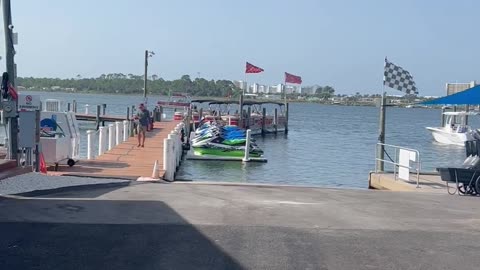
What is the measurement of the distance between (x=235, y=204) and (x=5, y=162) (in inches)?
218

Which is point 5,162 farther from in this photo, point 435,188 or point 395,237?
point 435,188

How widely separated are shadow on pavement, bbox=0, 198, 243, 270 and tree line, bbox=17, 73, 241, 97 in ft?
436

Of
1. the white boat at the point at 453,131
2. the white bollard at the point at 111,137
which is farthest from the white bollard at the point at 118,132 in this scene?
the white boat at the point at 453,131

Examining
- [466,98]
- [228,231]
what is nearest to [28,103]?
[228,231]

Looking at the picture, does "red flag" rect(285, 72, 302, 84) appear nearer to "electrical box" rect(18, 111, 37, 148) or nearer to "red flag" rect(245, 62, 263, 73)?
"red flag" rect(245, 62, 263, 73)

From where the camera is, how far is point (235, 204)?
1242 cm

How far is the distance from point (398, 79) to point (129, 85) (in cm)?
15612

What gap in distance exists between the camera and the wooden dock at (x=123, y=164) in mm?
18812

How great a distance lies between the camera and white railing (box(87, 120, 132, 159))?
24828 millimetres

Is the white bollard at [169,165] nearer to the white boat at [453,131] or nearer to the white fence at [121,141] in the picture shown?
the white fence at [121,141]

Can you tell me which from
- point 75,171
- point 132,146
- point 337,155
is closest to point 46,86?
point 337,155

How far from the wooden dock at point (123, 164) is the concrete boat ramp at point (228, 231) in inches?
179

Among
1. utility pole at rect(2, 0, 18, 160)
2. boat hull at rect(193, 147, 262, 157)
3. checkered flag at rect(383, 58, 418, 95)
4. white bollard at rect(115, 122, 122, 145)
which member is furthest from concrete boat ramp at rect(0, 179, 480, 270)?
boat hull at rect(193, 147, 262, 157)

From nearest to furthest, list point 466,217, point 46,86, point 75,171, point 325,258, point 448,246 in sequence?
point 325,258 → point 448,246 → point 466,217 → point 75,171 → point 46,86
